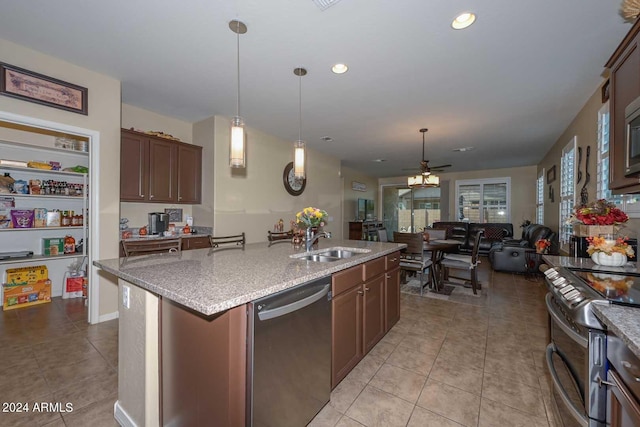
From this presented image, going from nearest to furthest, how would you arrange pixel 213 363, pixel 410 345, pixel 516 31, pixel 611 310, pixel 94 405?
pixel 611 310 → pixel 213 363 → pixel 94 405 → pixel 516 31 → pixel 410 345

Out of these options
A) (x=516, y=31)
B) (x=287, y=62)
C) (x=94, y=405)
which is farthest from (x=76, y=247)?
(x=516, y=31)

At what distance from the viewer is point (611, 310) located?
39.0 inches

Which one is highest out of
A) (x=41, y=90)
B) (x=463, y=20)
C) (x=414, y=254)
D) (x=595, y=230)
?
(x=463, y=20)

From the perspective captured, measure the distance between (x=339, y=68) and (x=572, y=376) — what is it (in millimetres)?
2806

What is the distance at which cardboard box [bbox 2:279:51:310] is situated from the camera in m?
3.01

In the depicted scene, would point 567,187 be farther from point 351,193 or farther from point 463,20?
point 351,193

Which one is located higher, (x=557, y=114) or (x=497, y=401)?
(x=557, y=114)

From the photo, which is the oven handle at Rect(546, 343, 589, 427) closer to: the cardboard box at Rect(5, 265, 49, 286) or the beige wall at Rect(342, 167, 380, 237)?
the cardboard box at Rect(5, 265, 49, 286)

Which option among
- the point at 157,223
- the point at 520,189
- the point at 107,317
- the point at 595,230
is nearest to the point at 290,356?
the point at 595,230

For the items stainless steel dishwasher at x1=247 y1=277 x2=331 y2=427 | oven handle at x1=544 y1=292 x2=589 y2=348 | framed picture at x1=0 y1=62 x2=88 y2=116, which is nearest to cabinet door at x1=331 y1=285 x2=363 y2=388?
stainless steel dishwasher at x1=247 y1=277 x2=331 y2=427

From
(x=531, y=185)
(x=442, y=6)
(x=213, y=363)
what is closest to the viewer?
(x=213, y=363)

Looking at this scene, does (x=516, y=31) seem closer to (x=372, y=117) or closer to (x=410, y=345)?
(x=372, y=117)

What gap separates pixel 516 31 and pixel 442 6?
72 cm

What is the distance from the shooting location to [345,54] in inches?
93.6
